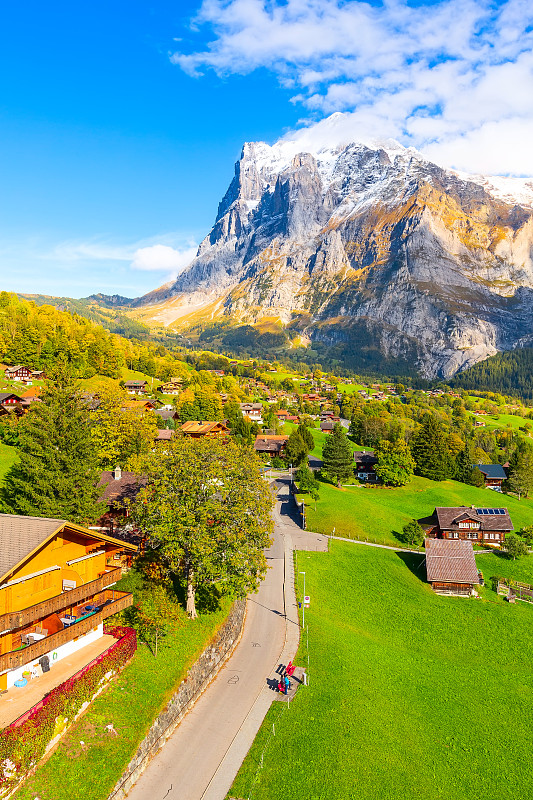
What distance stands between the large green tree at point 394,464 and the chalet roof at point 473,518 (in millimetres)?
19574

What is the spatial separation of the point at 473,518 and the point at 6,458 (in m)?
69.4

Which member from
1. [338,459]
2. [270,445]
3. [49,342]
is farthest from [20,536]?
[49,342]

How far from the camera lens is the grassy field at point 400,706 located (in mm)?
22641

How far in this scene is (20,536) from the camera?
21656mm

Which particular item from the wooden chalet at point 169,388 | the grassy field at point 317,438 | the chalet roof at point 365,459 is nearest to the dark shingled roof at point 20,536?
the chalet roof at point 365,459

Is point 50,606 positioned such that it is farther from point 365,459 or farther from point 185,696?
point 365,459

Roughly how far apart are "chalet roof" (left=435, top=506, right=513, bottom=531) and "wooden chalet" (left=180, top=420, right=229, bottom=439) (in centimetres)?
4523

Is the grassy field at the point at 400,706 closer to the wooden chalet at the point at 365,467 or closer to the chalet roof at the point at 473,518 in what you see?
the chalet roof at the point at 473,518

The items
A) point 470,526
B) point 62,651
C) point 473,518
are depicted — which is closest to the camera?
point 62,651

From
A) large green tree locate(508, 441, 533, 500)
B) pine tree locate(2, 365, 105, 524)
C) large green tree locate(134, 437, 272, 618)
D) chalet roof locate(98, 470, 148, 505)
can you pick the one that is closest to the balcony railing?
large green tree locate(134, 437, 272, 618)

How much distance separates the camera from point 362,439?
136 metres

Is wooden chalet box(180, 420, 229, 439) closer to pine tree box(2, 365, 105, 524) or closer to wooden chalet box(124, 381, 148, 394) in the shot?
wooden chalet box(124, 381, 148, 394)

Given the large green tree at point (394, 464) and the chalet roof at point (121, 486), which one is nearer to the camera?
the chalet roof at point (121, 486)

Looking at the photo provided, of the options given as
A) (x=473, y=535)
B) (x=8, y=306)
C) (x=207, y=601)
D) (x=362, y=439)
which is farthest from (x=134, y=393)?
(x=207, y=601)
